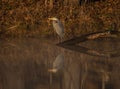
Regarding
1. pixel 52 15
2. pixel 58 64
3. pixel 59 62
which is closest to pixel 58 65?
pixel 58 64

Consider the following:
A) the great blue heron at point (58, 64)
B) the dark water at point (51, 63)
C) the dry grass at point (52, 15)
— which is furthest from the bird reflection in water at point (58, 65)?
the dry grass at point (52, 15)

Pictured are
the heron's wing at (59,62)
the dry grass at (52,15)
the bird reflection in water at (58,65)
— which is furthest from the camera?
the dry grass at (52,15)

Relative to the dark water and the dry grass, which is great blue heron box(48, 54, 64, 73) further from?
the dry grass

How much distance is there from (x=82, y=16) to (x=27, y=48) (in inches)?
162

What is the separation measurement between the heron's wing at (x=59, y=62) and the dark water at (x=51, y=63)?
0.14 meters

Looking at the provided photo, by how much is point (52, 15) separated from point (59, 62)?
6.40 meters

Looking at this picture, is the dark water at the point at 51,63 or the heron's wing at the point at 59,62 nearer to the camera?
the dark water at the point at 51,63

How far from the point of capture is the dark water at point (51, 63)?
12406 mm

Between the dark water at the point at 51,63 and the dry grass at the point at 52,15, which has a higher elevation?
the dry grass at the point at 52,15

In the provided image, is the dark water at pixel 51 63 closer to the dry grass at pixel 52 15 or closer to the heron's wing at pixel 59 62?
the heron's wing at pixel 59 62

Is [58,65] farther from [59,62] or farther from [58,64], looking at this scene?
[59,62]

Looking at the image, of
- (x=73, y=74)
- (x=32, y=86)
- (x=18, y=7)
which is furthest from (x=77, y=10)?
(x=32, y=86)

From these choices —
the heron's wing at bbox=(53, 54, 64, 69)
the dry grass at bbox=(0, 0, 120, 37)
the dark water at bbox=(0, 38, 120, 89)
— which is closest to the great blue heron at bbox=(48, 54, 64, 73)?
the heron's wing at bbox=(53, 54, 64, 69)

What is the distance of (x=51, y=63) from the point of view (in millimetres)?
14492
